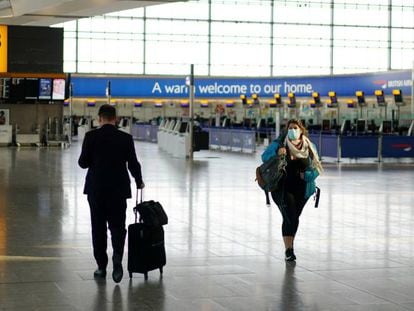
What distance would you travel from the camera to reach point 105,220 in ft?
27.1

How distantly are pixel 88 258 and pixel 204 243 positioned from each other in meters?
1.70

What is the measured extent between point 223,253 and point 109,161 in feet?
7.21

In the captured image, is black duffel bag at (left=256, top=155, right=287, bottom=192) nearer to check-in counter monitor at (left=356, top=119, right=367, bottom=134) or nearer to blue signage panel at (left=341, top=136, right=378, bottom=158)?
blue signage panel at (left=341, top=136, right=378, bottom=158)

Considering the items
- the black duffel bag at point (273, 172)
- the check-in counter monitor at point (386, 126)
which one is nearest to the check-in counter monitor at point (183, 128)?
the check-in counter monitor at point (386, 126)

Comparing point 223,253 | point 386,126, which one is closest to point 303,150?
point 223,253

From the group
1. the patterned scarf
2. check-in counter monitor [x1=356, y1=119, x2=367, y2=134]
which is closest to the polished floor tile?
the patterned scarf

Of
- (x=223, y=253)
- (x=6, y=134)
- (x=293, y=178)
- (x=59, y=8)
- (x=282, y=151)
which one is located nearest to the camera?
(x=282, y=151)

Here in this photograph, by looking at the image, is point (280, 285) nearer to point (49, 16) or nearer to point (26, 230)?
point (26, 230)

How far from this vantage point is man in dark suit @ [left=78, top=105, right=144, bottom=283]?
8.13 meters

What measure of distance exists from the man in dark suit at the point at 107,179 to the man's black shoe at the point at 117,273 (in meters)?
0.13

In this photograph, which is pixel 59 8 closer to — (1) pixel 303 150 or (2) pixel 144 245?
(1) pixel 303 150

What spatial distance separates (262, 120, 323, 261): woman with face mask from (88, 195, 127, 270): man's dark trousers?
1.85 meters

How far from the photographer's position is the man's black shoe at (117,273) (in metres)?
7.94

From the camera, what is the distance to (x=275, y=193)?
940 centimetres
